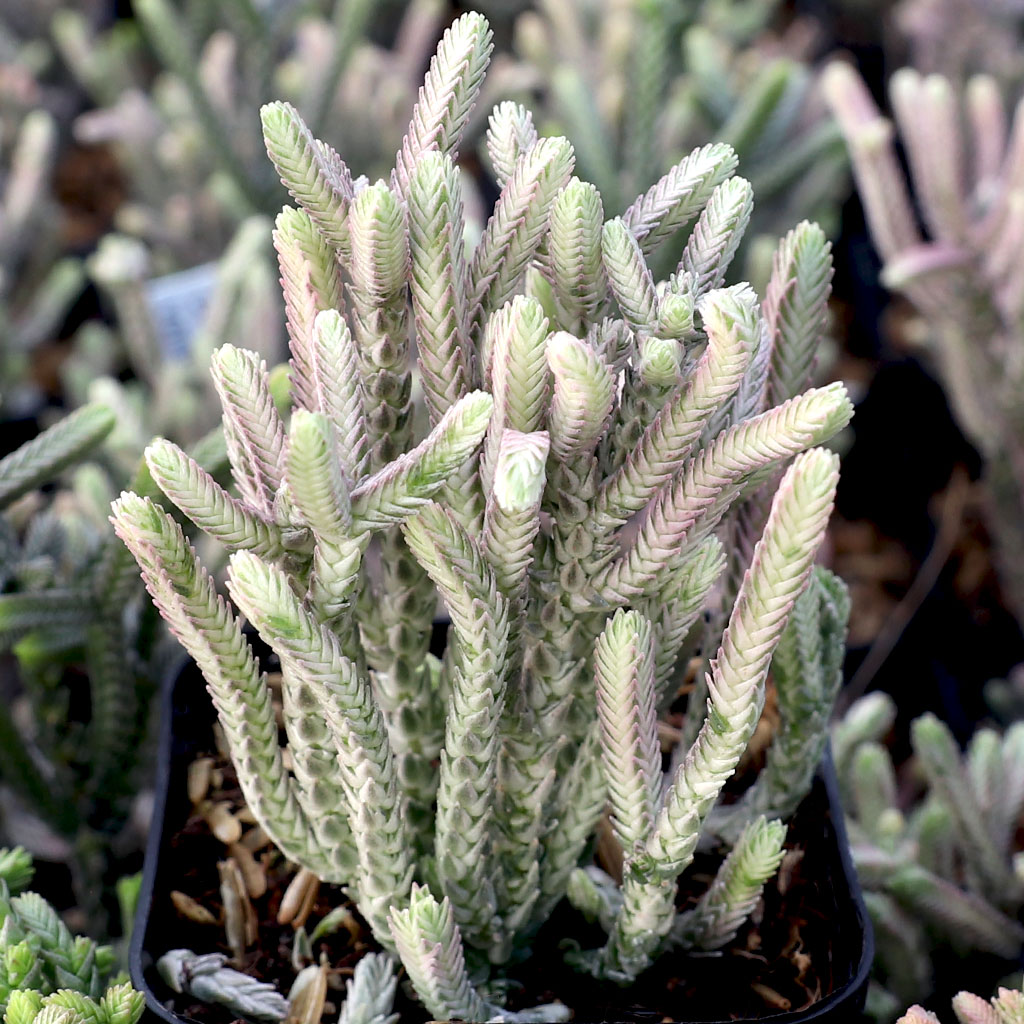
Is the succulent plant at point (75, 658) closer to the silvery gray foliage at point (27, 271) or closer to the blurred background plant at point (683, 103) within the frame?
the silvery gray foliage at point (27, 271)

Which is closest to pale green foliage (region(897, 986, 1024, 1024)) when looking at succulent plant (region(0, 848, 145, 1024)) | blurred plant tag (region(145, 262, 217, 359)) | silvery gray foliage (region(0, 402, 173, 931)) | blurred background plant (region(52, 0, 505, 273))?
succulent plant (region(0, 848, 145, 1024))

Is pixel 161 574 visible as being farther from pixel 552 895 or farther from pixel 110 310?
pixel 110 310

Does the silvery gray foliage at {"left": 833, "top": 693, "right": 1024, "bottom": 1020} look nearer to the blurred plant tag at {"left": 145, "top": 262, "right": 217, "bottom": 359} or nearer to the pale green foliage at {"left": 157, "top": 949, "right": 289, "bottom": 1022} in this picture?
the pale green foliage at {"left": 157, "top": 949, "right": 289, "bottom": 1022}

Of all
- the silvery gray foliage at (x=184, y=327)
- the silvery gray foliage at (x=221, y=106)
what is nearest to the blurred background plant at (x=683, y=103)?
the silvery gray foliage at (x=221, y=106)

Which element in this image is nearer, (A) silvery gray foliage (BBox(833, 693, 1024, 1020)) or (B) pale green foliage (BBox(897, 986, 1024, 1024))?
(B) pale green foliage (BBox(897, 986, 1024, 1024))

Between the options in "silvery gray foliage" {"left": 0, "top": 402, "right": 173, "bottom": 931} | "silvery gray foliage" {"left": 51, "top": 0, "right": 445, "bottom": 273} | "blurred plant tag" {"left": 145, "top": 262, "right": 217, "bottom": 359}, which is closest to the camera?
"silvery gray foliage" {"left": 0, "top": 402, "right": 173, "bottom": 931}

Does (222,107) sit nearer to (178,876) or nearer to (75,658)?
(75,658)
